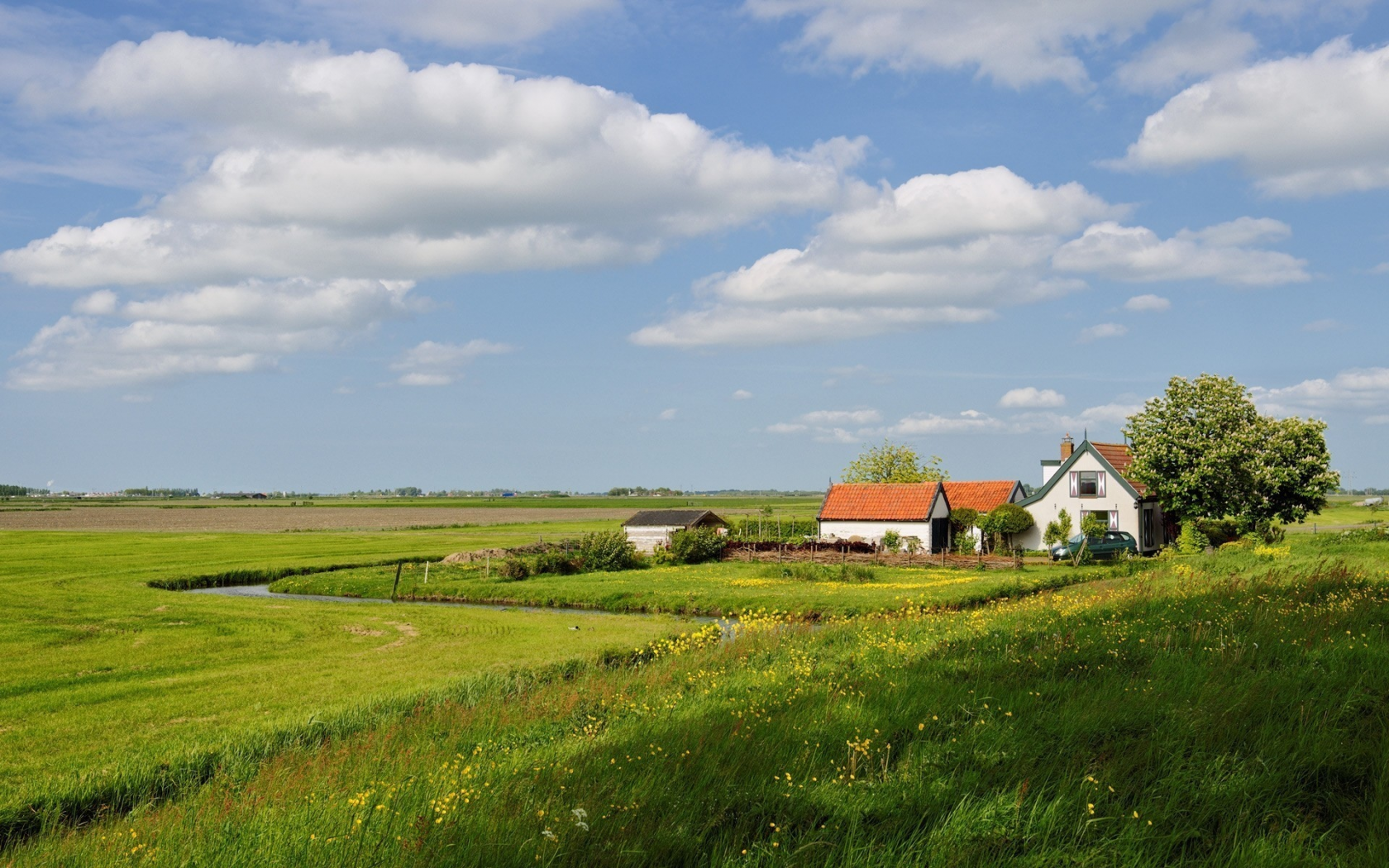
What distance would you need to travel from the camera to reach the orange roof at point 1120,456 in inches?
2183

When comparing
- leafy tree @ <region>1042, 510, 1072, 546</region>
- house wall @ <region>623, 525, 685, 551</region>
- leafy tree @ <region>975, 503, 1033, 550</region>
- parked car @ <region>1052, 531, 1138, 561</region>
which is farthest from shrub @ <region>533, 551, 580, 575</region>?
leafy tree @ <region>1042, 510, 1072, 546</region>

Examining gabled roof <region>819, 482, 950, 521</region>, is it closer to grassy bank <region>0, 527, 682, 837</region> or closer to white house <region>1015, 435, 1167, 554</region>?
white house <region>1015, 435, 1167, 554</region>

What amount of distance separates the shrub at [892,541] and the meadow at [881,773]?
42.5m

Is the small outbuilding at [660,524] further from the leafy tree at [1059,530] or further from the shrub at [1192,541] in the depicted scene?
the shrub at [1192,541]

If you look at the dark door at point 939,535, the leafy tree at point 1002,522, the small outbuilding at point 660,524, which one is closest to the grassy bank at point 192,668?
the small outbuilding at point 660,524

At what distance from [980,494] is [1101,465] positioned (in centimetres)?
862

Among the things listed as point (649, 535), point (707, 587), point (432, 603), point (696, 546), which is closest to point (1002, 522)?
point (696, 546)

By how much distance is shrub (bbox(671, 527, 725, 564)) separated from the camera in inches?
2092

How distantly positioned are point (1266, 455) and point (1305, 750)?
50.2 m

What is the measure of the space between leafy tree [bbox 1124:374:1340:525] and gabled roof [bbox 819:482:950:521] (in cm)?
1239

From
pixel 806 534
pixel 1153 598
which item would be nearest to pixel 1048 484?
pixel 806 534

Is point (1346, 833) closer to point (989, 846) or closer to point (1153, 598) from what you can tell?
point (989, 846)

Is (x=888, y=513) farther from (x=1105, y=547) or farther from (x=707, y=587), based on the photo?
(x=707, y=587)

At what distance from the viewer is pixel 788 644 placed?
1664 cm
